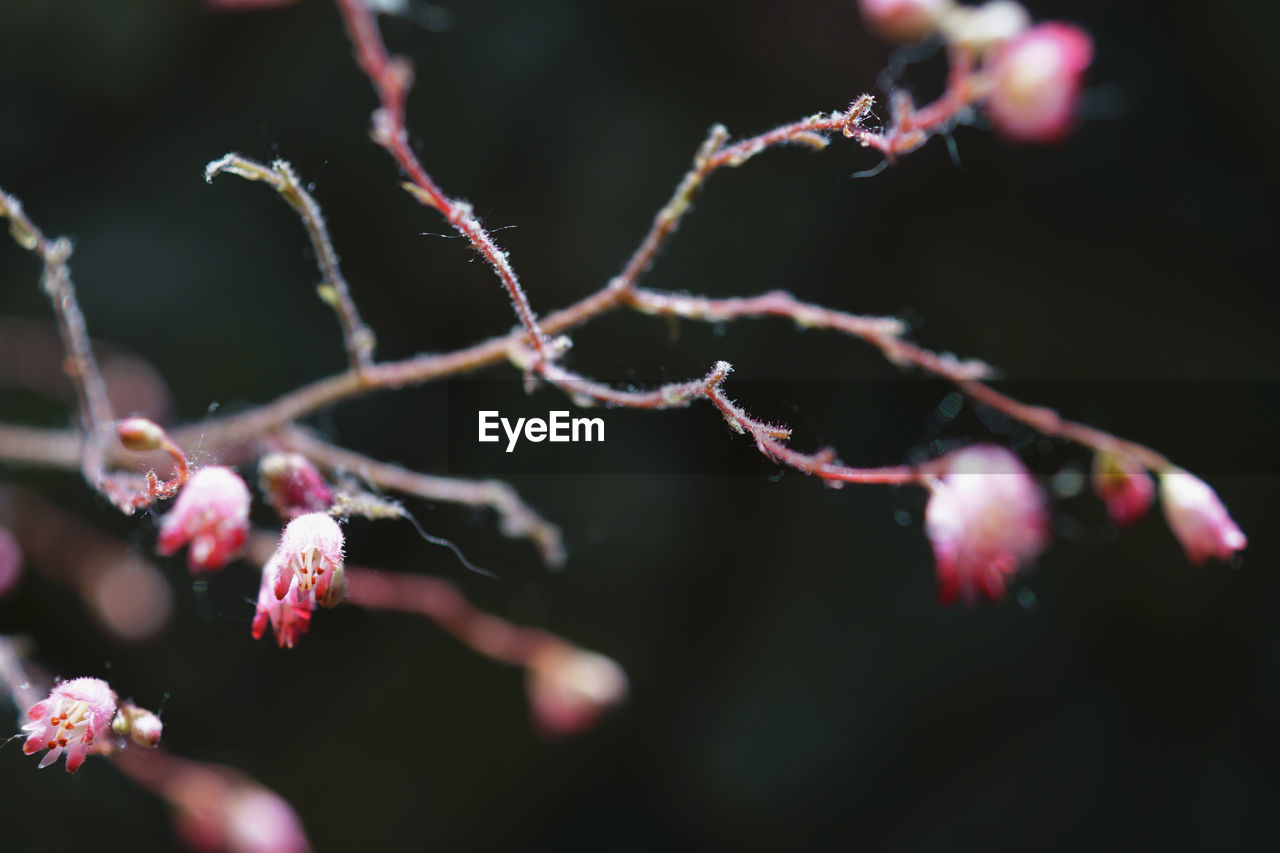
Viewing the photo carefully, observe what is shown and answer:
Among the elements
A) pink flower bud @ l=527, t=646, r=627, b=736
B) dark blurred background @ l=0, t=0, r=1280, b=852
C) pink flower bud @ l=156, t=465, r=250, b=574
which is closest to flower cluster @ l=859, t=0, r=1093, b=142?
dark blurred background @ l=0, t=0, r=1280, b=852

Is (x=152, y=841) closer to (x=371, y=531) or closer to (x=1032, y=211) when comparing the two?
(x=371, y=531)

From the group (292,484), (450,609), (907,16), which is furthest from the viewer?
(450,609)

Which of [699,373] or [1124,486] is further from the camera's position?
[699,373]

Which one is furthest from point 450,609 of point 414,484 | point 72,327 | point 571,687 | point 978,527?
point 978,527

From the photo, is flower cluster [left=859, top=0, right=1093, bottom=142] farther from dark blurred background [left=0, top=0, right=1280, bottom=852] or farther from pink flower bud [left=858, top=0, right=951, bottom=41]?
dark blurred background [left=0, top=0, right=1280, bottom=852]

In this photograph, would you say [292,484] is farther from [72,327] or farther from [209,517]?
[72,327]

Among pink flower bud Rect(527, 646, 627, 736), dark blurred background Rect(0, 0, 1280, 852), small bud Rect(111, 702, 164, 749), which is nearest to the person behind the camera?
small bud Rect(111, 702, 164, 749)

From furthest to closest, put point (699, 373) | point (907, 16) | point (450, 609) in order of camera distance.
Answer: point (699, 373)
point (450, 609)
point (907, 16)
